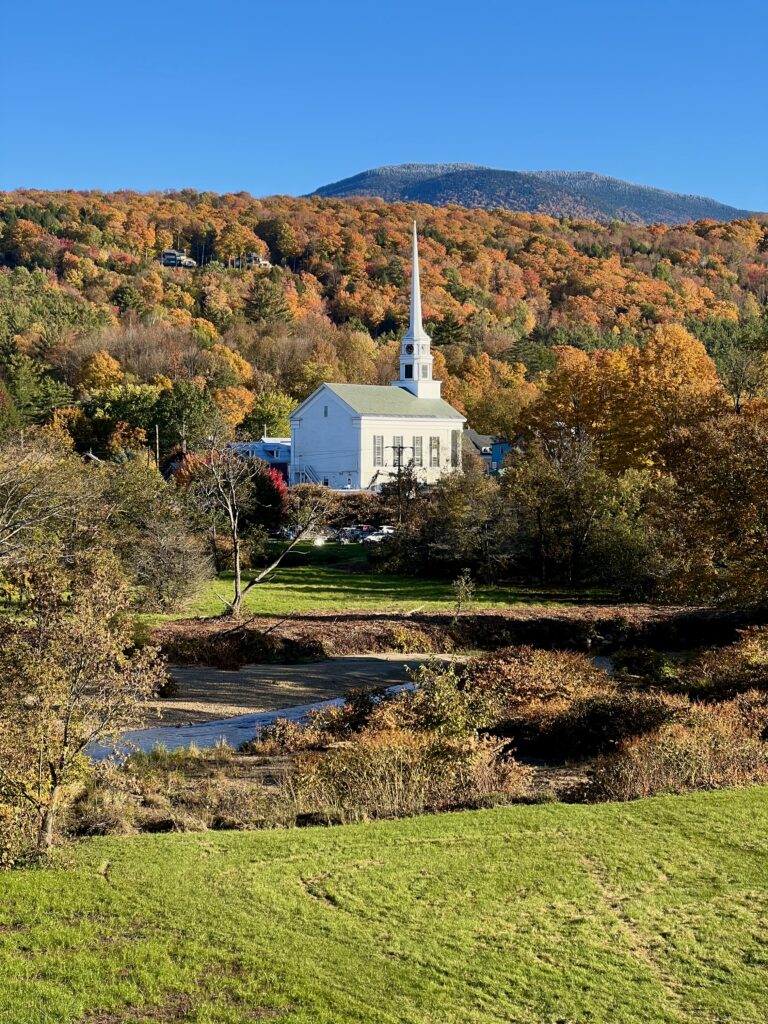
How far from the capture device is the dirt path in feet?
66.8

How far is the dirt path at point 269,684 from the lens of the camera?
20375 millimetres

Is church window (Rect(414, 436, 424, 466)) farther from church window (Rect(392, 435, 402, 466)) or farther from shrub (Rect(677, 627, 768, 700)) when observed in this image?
shrub (Rect(677, 627, 768, 700))

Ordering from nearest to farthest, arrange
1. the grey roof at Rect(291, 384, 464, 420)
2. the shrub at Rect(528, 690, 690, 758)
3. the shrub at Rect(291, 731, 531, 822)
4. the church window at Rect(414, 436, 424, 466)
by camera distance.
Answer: the shrub at Rect(291, 731, 531, 822) < the shrub at Rect(528, 690, 690, 758) < the grey roof at Rect(291, 384, 464, 420) < the church window at Rect(414, 436, 424, 466)

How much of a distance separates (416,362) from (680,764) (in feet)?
195

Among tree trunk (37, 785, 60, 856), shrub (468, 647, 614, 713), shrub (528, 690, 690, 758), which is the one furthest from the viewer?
shrub (468, 647, 614, 713)

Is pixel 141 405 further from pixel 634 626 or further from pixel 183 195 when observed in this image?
pixel 183 195

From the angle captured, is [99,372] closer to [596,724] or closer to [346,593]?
[346,593]

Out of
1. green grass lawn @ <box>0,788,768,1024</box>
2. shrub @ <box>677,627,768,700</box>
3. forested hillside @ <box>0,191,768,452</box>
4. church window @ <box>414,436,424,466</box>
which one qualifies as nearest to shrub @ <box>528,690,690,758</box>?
shrub @ <box>677,627,768,700</box>

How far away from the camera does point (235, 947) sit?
833 cm

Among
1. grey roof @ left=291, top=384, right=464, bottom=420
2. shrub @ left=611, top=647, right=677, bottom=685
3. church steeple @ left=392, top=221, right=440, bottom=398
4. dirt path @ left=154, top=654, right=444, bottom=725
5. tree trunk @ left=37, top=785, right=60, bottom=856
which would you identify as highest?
church steeple @ left=392, top=221, right=440, bottom=398

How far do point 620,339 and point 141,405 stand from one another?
49.3 metres

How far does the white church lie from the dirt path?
3922 cm

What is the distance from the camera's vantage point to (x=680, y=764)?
13.5 meters

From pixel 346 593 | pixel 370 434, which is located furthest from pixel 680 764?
pixel 370 434
